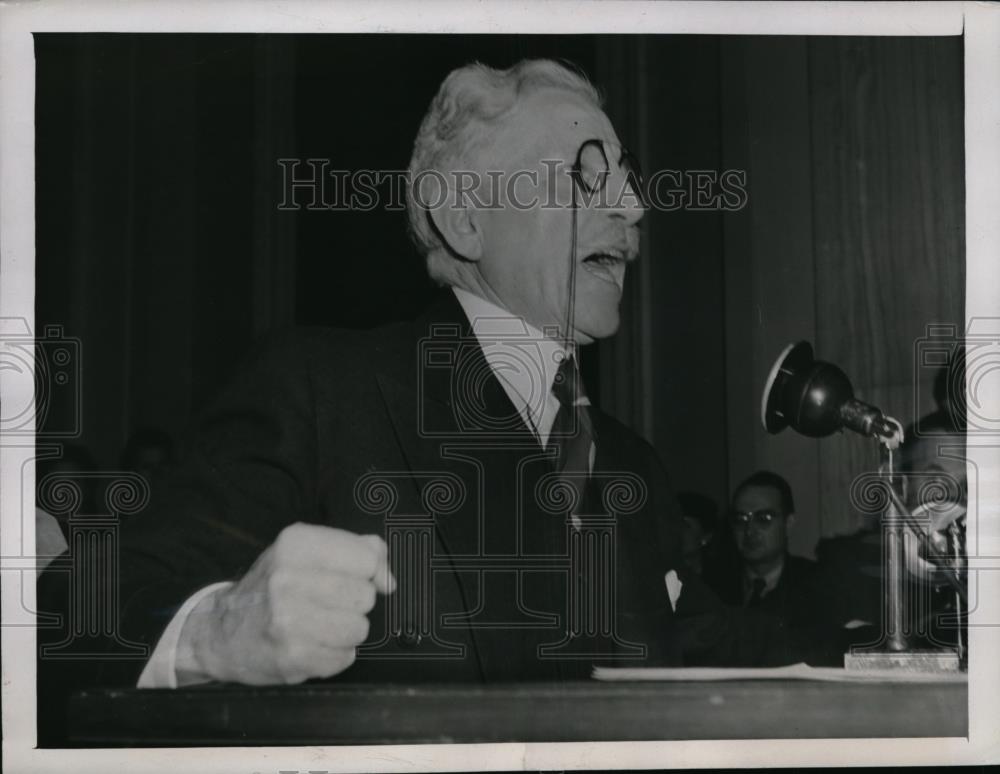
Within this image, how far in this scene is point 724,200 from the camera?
2.38 meters

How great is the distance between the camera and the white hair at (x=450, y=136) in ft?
7.64

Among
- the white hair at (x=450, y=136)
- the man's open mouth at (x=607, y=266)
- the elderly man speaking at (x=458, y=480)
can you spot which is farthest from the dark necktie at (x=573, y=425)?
the white hair at (x=450, y=136)

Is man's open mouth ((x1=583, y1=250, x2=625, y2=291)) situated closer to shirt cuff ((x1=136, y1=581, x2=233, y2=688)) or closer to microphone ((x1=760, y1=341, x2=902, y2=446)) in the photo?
microphone ((x1=760, y1=341, x2=902, y2=446))

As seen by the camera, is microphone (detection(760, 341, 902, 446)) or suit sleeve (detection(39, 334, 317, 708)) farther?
microphone (detection(760, 341, 902, 446))

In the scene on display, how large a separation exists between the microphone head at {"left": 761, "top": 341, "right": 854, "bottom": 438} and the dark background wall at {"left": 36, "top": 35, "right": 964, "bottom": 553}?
27mm

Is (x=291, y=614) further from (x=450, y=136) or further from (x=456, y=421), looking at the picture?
(x=450, y=136)

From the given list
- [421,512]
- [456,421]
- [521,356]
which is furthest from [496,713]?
[521,356]

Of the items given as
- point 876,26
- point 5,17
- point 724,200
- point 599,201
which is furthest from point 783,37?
point 5,17

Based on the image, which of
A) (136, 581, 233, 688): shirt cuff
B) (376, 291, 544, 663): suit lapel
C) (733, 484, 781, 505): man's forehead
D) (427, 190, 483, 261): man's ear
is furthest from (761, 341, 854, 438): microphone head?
(136, 581, 233, 688): shirt cuff

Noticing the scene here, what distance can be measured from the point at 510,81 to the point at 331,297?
0.55 meters

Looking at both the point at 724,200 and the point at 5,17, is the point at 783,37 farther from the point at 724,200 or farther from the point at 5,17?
the point at 5,17

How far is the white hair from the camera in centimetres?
233

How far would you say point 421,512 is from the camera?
7.48 feet

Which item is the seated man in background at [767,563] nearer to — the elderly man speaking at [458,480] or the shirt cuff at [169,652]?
the elderly man speaking at [458,480]
